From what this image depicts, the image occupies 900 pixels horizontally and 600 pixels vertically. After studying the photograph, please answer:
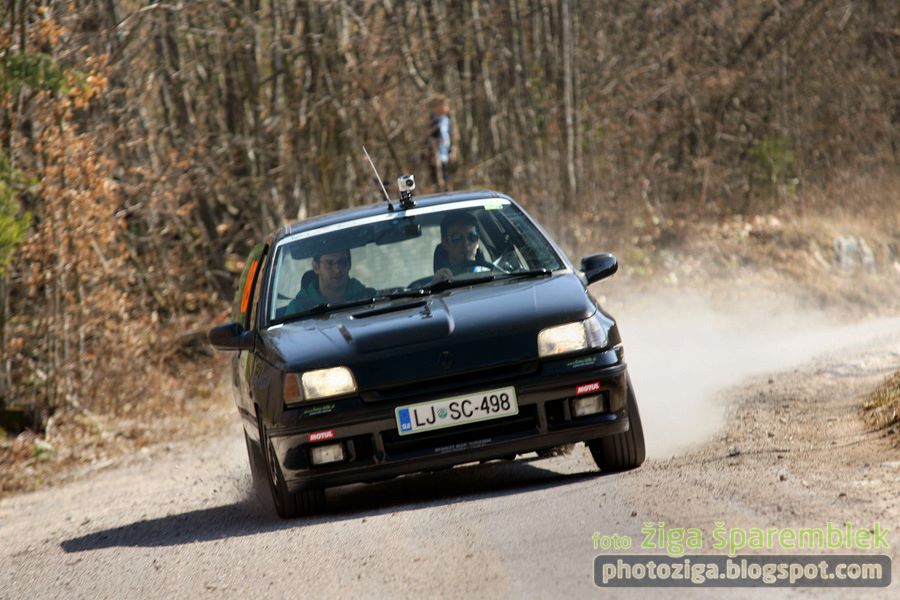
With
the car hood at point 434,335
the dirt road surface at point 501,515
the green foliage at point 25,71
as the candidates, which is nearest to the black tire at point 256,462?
the dirt road surface at point 501,515

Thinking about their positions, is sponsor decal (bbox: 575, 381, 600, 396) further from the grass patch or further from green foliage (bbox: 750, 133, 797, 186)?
green foliage (bbox: 750, 133, 797, 186)

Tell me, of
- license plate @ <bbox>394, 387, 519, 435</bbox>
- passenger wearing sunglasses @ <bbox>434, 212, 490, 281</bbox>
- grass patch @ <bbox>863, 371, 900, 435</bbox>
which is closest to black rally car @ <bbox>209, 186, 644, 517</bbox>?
license plate @ <bbox>394, 387, 519, 435</bbox>

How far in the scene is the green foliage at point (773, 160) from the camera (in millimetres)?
25984

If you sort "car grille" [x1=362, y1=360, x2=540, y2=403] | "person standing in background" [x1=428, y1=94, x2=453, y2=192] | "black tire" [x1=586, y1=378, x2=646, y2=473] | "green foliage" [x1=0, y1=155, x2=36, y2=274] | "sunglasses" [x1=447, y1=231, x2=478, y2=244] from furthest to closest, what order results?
"person standing in background" [x1=428, y1=94, x2=453, y2=192], "green foliage" [x1=0, y1=155, x2=36, y2=274], "sunglasses" [x1=447, y1=231, x2=478, y2=244], "black tire" [x1=586, y1=378, x2=646, y2=473], "car grille" [x1=362, y1=360, x2=540, y2=403]

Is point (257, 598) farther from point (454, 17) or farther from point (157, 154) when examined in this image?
point (454, 17)

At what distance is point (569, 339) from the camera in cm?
698

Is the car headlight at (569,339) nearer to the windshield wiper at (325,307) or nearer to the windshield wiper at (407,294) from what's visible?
the windshield wiper at (407,294)

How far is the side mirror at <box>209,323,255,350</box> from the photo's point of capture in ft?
25.6

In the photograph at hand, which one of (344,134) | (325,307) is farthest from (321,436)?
(344,134)

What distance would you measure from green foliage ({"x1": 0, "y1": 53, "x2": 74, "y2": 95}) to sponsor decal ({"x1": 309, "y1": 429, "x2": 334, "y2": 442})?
833 cm

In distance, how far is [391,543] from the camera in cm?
619

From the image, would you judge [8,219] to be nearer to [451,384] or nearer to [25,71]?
[25,71]

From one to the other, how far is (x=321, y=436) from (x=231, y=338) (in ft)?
3.93

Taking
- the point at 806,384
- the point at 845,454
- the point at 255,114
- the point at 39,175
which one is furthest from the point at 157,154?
the point at 845,454
